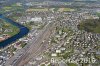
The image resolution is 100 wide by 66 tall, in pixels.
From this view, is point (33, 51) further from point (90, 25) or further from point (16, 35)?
point (90, 25)

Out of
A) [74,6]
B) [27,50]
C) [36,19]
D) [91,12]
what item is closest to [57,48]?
[27,50]

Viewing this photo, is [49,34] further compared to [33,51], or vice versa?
[49,34]

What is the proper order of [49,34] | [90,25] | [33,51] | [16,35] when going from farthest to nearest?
[90,25]
[16,35]
[49,34]
[33,51]

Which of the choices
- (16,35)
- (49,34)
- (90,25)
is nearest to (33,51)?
(49,34)

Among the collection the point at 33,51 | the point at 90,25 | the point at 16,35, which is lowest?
the point at 90,25

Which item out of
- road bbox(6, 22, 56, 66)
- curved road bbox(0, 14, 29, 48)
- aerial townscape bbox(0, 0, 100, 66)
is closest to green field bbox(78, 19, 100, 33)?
aerial townscape bbox(0, 0, 100, 66)

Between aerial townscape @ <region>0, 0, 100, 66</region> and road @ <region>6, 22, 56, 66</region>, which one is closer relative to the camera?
road @ <region>6, 22, 56, 66</region>

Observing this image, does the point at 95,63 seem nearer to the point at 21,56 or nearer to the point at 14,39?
the point at 21,56

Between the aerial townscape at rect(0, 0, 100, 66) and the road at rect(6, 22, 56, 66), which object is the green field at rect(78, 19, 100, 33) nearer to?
the aerial townscape at rect(0, 0, 100, 66)
